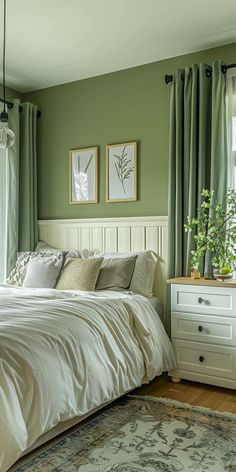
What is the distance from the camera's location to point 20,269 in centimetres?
377

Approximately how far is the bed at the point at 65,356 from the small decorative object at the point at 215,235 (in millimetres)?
592

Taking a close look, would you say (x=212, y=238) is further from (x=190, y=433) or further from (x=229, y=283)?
(x=190, y=433)

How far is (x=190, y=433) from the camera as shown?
228cm

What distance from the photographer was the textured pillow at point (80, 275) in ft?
10.9

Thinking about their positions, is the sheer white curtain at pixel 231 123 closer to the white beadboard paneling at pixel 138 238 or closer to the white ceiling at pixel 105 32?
the white ceiling at pixel 105 32

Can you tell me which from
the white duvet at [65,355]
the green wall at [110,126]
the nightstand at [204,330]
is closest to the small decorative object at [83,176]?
the green wall at [110,126]

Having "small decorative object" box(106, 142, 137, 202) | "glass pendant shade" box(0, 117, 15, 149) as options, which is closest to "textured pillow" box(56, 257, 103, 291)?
"small decorative object" box(106, 142, 137, 202)

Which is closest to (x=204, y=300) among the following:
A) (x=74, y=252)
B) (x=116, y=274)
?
(x=116, y=274)

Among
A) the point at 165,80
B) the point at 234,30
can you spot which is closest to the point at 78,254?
the point at 165,80

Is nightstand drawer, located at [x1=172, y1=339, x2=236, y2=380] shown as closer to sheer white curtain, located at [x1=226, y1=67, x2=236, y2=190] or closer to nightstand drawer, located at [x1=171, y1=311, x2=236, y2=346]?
nightstand drawer, located at [x1=171, y1=311, x2=236, y2=346]

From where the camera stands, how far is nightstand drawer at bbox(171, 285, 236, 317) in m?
2.93

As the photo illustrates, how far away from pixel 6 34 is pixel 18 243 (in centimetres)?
194

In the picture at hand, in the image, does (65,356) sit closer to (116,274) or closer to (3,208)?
(116,274)

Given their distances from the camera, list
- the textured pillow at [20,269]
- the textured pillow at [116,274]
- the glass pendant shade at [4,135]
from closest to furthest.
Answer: the glass pendant shade at [4,135], the textured pillow at [116,274], the textured pillow at [20,269]
